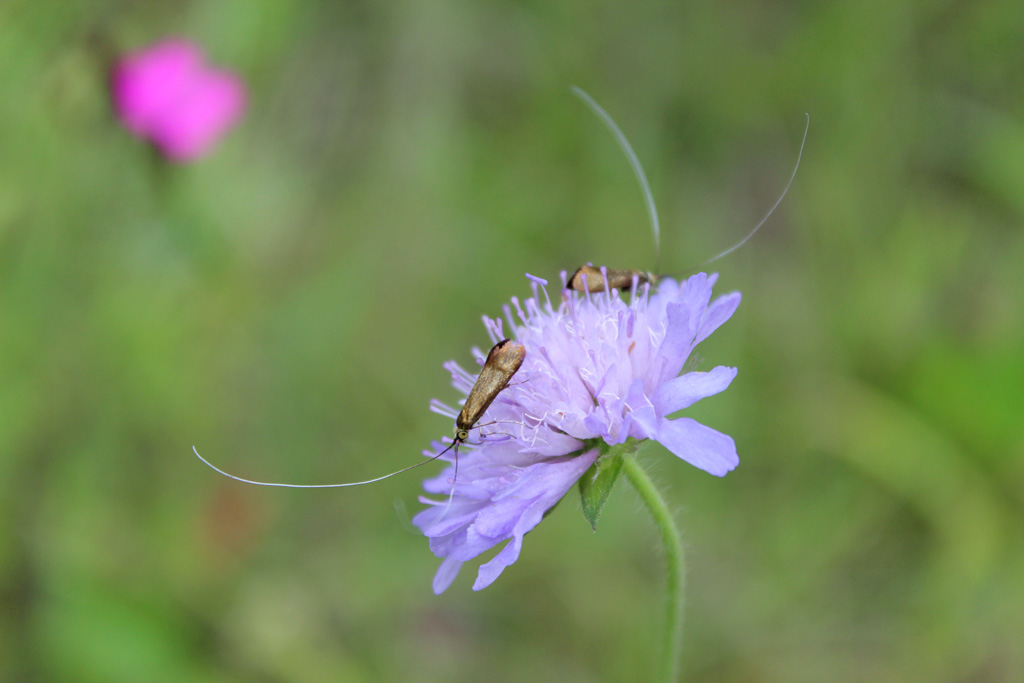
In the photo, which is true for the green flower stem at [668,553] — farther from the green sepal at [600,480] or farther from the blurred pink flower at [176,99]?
the blurred pink flower at [176,99]

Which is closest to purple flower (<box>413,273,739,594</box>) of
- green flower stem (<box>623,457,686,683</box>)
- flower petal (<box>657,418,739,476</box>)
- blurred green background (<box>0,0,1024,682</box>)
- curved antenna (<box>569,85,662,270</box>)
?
flower petal (<box>657,418,739,476</box>)

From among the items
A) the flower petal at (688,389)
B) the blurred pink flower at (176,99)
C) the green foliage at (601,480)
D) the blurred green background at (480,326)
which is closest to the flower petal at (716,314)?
the flower petal at (688,389)

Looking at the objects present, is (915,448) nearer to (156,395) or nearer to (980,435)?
(980,435)

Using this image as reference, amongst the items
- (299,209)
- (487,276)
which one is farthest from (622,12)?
(299,209)

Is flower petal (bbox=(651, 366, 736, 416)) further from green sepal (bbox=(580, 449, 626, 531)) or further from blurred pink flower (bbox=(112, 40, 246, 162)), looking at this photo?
blurred pink flower (bbox=(112, 40, 246, 162))

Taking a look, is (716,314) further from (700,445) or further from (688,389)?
(700,445)
